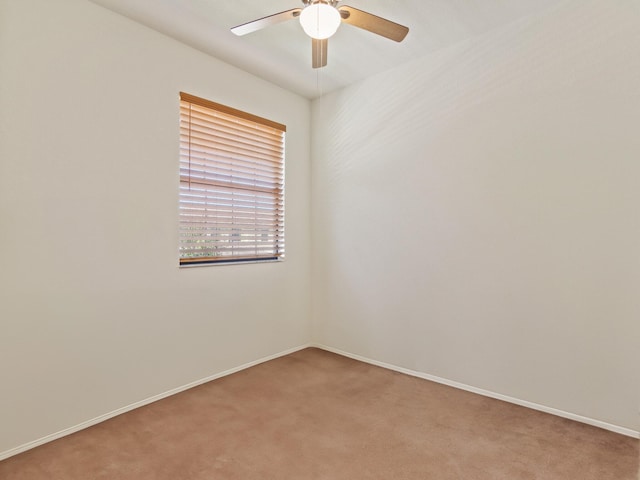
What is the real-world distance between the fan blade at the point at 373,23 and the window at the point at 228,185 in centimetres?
139

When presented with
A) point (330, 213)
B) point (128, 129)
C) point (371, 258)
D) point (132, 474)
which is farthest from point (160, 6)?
point (132, 474)

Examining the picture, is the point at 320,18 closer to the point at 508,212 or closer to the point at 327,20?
the point at 327,20

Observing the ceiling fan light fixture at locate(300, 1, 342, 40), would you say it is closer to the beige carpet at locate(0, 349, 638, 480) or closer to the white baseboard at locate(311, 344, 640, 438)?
the beige carpet at locate(0, 349, 638, 480)

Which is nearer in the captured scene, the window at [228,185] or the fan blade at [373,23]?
the fan blade at [373,23]

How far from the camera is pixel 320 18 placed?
5.99ft

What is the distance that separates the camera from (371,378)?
2.95 meters

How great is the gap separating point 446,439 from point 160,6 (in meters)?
3.16

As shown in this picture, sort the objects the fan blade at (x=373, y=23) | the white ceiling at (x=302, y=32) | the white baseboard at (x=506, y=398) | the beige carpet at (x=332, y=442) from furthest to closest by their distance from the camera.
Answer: the white ceiling at (x=302, y=32)
the white baseboard at (x=506, y=398)
the fan blade at (x=373, y=23)
the beige carpet at (x=332, y=442)

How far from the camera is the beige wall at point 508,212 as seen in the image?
83.2 inches

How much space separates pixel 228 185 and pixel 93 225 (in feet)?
3.65

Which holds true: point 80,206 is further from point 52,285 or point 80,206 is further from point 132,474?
point 132,474

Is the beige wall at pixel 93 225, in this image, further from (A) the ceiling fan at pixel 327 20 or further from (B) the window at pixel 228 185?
(A) the ceiling fan at pixel 327 20

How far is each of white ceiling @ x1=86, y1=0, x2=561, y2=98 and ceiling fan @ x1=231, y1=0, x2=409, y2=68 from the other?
0.33m

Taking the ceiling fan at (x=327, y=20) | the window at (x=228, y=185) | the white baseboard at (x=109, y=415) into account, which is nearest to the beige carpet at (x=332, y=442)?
the white baseboard at (x=109, y=415)
